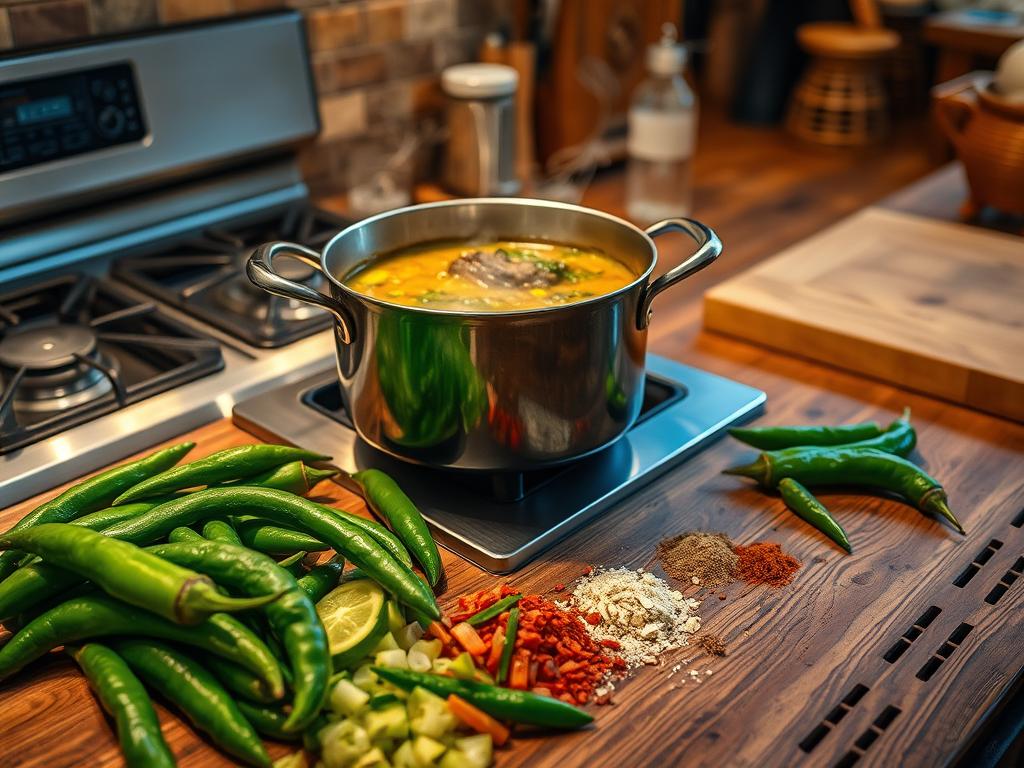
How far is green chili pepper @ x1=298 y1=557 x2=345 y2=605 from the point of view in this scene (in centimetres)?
93

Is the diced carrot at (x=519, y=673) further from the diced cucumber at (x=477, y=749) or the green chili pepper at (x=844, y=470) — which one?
the green chili pepper at (x=844, y=470)

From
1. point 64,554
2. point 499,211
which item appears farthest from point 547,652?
point 499,211

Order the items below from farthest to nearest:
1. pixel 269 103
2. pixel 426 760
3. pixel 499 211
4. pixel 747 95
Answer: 1. pixel 747 95
2. pixel 269 103
3. pixel 499 211
4. pixel 426 760

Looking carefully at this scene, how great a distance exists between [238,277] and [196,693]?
0.81 m

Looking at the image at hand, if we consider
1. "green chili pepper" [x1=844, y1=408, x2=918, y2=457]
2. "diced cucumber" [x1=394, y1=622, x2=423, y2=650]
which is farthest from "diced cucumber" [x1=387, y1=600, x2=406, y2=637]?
"green chili pepper" [x1=844, y1=408, x2=918, y2=457]

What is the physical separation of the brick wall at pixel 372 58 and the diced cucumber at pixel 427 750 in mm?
1229

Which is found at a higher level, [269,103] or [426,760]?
[269,103]

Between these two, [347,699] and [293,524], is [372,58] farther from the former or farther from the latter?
[347,699]

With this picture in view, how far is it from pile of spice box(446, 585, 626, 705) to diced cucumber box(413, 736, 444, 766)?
0.09 m

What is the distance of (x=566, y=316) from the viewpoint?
96 cm

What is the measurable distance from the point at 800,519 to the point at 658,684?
31 cm

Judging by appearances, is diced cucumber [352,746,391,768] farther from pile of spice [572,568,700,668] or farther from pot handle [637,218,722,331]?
pot handle [637,218,722,331]

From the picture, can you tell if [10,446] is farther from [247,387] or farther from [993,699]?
[993,699]

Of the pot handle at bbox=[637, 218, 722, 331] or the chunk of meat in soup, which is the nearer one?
the pot handle at bbox=[637, 218, 722, 331]
